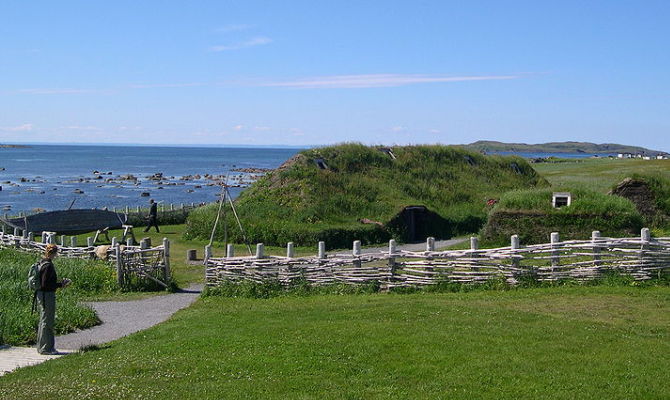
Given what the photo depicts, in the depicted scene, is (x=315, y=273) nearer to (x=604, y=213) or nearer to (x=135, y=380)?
(x=135, y=380)

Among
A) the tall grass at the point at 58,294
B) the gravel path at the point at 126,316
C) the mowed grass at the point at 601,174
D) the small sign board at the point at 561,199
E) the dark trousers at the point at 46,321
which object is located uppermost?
the mowed grass at the point at 601,174

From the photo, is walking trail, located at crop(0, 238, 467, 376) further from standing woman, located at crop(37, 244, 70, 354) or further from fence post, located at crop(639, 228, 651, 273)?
fence post, located at crop(639, 228, 651, 273)

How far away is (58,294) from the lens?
20.8 meters

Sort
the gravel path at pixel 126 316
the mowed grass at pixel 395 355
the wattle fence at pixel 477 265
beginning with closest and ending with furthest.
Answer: the mowed grass at pixel 395 355 < the gravel path at pixel 126 316 < the wattle fence at pixel 477 265

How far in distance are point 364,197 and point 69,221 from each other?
1705 centimetres

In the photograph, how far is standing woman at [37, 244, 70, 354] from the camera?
560 inches

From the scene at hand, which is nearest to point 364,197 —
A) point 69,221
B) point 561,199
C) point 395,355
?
point 561,199

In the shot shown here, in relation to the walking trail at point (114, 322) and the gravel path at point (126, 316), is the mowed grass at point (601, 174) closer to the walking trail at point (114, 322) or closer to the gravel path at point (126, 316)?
the gravel path at point (126, 316)

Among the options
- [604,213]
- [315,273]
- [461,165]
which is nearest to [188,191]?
[461,165]

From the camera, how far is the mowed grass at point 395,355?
10.6 metres

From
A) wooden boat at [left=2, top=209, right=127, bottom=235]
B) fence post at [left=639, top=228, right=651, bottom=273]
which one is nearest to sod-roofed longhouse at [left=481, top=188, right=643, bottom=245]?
fence post at [left=639, top=228, right=651, bottom=273]

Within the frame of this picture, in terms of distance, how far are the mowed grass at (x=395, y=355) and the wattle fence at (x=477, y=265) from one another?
1931 millimetres

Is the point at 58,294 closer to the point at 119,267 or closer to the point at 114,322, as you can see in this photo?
Answer: the point at 119,267

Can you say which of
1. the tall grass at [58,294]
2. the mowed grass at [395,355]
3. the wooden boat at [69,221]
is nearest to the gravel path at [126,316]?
the tall grass at [58,294]
